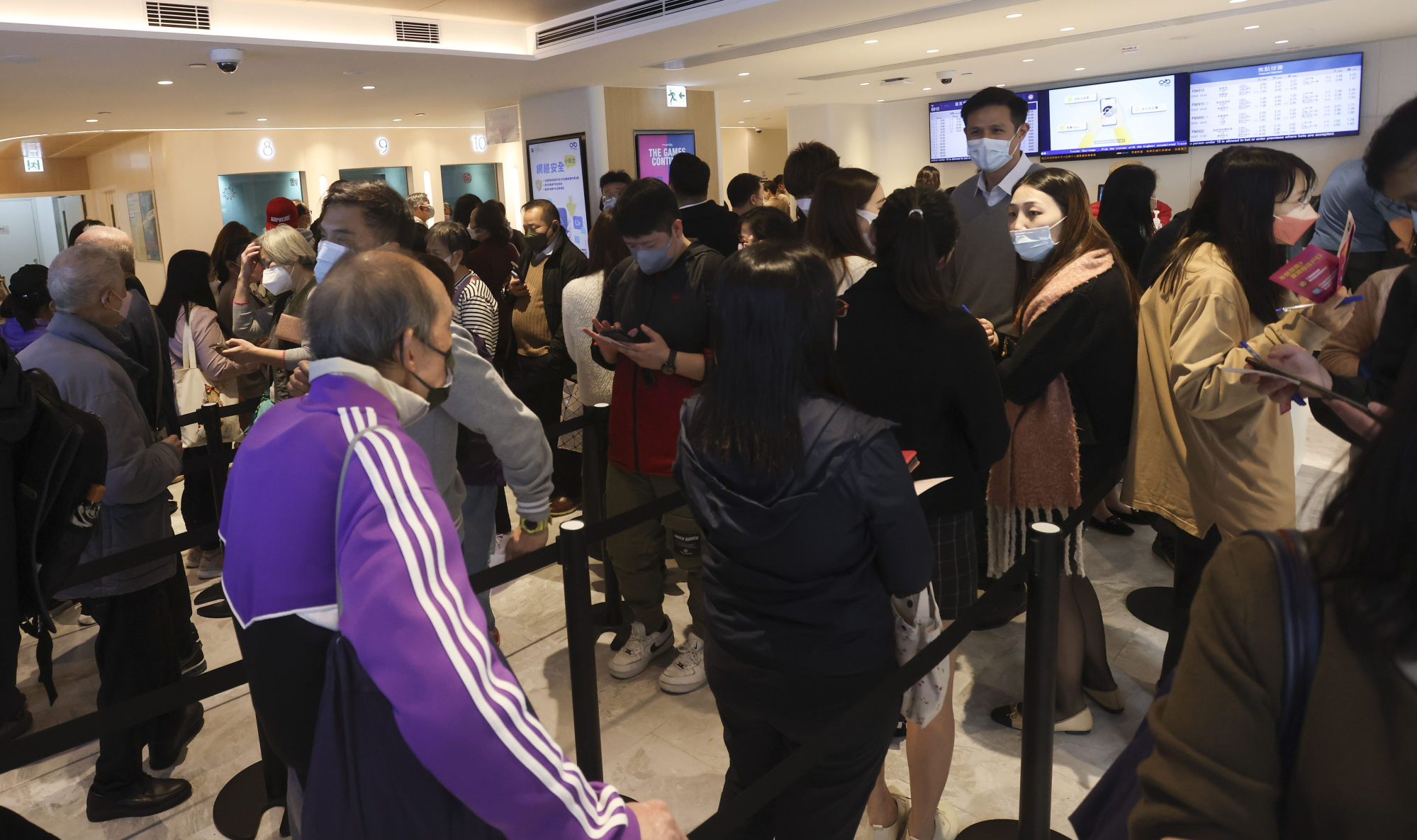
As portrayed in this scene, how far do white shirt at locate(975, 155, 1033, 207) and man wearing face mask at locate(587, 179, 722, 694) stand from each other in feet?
3.43

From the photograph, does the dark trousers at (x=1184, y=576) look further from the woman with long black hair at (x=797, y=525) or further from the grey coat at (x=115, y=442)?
the grey coat at (x=115, y=442)

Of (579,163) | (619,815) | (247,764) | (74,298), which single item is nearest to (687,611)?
(247,764)

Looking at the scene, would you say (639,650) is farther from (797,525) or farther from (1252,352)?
(1252,352)

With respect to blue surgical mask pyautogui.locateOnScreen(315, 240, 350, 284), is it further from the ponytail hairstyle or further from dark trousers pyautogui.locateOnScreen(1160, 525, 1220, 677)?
dark trousers pyautogui.locateOnScreen(1160, 525, 1220, 677)

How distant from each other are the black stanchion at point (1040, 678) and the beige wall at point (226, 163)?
44.0 ft

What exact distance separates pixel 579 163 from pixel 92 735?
10.1 m

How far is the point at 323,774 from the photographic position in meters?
1.16

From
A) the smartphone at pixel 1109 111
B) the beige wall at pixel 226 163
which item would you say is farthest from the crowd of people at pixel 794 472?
the beige wall at pixel 226 163

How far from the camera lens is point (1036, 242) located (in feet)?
8.80

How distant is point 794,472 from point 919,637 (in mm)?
463

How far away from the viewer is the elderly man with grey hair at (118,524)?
8.57ft

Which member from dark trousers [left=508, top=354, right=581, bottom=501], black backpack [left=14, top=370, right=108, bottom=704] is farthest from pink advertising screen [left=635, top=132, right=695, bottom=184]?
black backpack [left=14, top=370, right=108, bottom=704]

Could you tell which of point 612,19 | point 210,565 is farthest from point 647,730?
point 612,19

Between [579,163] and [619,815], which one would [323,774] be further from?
[579,163]
